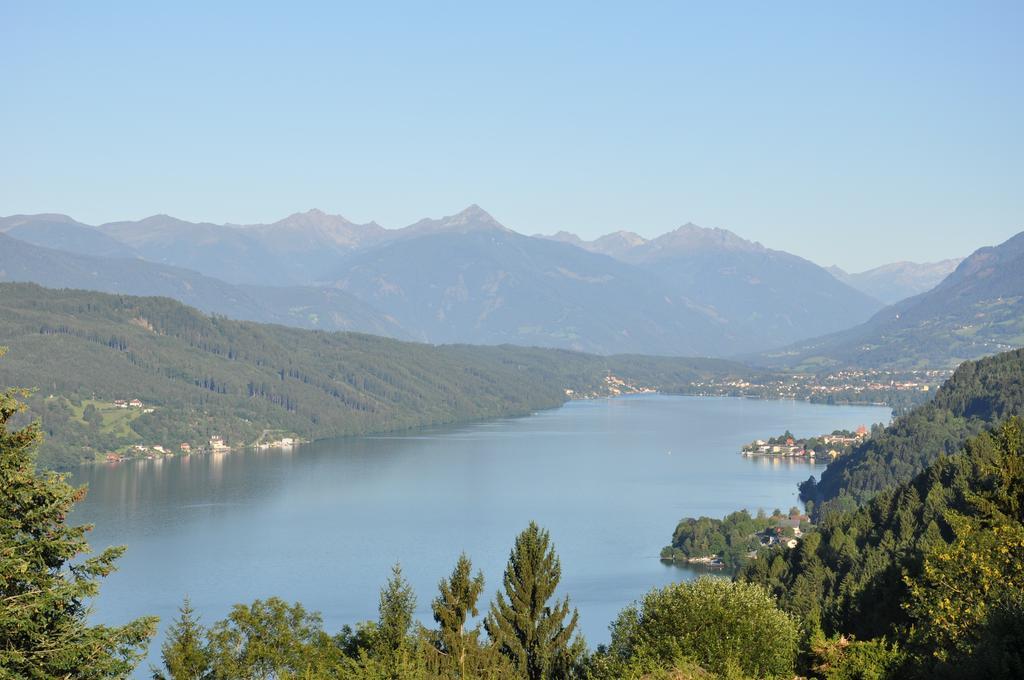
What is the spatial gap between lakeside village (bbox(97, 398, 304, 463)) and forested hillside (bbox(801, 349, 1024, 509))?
63122 millimetres

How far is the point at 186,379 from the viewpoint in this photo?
15650 cm

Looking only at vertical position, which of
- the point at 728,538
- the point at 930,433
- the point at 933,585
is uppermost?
the point at 933,585

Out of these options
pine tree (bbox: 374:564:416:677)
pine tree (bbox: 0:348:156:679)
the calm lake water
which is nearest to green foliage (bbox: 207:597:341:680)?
pine tree (bbox: 374:564:416:677)

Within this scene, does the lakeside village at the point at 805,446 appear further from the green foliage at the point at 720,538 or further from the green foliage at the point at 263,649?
the green foliage at the point at 263,649

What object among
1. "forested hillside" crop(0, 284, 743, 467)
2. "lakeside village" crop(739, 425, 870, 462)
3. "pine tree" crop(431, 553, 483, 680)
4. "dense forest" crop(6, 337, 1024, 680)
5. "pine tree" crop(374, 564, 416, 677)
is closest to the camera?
"dense forest" crop(6, 337, 1024, 680)

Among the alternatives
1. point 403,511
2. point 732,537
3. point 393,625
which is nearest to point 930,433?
point 732,537

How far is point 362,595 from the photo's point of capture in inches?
2211

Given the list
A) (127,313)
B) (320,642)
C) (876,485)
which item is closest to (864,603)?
(320,642)

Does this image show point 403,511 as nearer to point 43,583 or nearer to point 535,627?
point 535,627

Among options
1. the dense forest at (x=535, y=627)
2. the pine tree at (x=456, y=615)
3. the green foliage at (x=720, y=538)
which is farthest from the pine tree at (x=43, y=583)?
the green foliage at (x=720, y=538)

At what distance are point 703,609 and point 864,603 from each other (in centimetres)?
930

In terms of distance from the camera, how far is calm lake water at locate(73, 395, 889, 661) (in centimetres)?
5844

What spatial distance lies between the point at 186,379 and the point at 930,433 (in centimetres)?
9396

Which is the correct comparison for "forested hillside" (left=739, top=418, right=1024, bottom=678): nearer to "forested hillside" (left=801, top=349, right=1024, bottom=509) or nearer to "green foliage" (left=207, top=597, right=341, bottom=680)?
"green foliage" (left=207, top=597, right=341, bottom=680)
